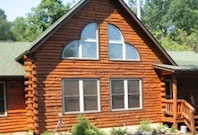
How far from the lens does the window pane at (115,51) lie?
19.1 meters

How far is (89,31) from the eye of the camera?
18.5 m

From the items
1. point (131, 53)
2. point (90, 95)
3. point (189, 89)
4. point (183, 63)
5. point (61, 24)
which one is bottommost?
point (189, 89)

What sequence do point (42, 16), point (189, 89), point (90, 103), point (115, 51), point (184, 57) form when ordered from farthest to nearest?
point (42, 16) → point (184, 57) → point (189, 89) → point (115, 51) → point (90, 103)

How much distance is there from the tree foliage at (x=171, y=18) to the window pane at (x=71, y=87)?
1488 inches

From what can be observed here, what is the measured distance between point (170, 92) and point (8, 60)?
9.59 metres

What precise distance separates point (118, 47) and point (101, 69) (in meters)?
1.59

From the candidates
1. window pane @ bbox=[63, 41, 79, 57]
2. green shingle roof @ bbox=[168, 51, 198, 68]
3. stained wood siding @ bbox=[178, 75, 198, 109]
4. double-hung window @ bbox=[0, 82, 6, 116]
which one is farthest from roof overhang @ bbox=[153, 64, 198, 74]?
double-hung window @ bbox=[0, 82, 6, 116]

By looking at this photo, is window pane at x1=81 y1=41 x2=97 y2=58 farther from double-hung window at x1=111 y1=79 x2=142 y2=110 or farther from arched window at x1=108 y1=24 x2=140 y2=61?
double-hung window at x1=111 y1=79 x2=142 y2=110

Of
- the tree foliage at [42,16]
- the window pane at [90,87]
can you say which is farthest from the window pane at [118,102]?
the tree foliage at [42,16]

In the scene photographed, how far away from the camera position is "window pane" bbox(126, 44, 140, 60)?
19603mm

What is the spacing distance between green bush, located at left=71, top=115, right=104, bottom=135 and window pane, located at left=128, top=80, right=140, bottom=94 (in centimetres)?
360

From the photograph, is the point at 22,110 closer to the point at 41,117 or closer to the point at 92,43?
the point at 41,117

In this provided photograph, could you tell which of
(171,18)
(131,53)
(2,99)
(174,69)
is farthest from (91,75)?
(171,18)

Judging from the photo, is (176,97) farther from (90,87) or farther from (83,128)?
(83,128)
